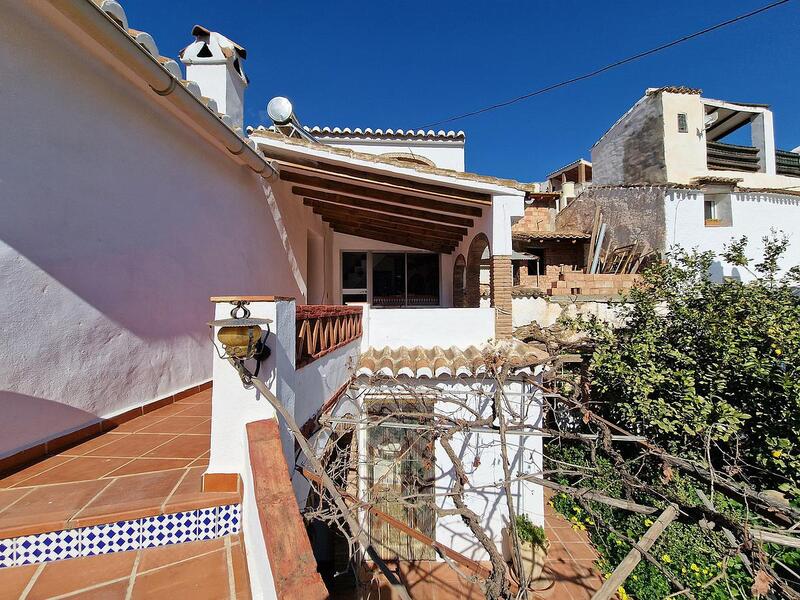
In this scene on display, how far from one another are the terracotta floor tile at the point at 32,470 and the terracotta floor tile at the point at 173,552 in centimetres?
138

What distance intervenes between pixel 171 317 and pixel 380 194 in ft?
14.0

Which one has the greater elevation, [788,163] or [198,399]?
[788,163]

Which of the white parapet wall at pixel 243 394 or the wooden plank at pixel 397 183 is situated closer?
the white parapet wall at pixel 243 394

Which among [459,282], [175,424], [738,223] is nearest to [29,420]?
[175,424]

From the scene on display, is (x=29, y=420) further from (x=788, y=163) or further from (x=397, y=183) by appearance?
(x=788, y=163)

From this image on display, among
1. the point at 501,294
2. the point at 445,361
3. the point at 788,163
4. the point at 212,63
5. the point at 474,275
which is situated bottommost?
the point at 445,361

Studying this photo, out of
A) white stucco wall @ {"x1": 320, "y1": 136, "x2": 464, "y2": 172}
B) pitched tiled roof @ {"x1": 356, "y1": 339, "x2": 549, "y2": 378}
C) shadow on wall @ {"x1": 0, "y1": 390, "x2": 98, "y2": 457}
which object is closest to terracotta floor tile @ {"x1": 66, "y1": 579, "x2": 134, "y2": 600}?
shadow on wall @ {"x1": 0, "y1": 390, "x2": 98, "y2": 457}

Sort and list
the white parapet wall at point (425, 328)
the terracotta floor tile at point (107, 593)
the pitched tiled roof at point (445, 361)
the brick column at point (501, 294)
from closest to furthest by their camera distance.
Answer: the terracotta floor tile at point (107, 593)
the pitched tiled roof at point (445, 361)
the brick column at point (501, 294)
the white parapet wall at point (425, 328)

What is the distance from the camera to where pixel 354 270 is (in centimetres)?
1053

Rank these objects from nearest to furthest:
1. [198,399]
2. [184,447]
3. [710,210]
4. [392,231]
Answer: [184,447] → [198,399] → [392,231] → [710,210]

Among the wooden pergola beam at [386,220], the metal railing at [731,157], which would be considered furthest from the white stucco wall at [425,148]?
the metal railing at [731,157]

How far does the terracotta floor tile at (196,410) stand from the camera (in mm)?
3541

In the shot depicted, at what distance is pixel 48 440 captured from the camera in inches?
106

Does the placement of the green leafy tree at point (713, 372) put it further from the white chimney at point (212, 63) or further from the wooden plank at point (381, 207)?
the white chimney at point (212, 63)
